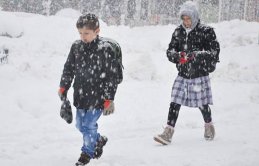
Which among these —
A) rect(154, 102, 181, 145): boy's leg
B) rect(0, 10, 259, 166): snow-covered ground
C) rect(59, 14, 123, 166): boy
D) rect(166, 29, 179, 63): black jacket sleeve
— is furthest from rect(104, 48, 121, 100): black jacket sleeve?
rect(154, 102, 181, 145): boy's leg

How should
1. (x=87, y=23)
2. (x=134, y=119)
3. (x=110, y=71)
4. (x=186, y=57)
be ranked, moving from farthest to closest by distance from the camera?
(x=134, y=119)
(x=186, y=57)
(x=110, y=71)
(x=87, y=23)

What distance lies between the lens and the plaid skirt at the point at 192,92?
6.33 metres

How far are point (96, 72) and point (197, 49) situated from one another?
5.78 ft

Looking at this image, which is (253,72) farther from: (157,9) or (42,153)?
(157,9)

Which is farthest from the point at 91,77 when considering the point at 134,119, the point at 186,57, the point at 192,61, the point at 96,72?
the point at 134,119

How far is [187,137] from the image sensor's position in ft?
22.3

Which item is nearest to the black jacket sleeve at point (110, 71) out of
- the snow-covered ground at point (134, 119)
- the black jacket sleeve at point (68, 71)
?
the black jacket sleeve at point (68, 71)

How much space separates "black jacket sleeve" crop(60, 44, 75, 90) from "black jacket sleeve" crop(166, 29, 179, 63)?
1.53m

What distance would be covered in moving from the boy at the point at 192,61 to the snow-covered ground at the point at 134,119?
1.29ft

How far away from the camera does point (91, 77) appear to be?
16.4 feet

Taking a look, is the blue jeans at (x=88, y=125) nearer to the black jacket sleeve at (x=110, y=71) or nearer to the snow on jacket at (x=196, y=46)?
the black jacket sleeve at (x=110, y=71)

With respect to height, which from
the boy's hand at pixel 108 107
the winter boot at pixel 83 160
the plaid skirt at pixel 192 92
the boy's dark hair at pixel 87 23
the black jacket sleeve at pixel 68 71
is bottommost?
the winter boot at pixel 83 160

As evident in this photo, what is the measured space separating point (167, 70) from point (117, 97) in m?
4.16

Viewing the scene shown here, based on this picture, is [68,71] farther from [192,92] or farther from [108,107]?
[192,92]
